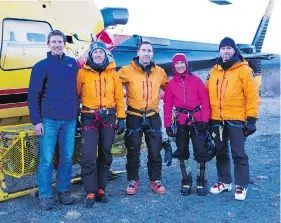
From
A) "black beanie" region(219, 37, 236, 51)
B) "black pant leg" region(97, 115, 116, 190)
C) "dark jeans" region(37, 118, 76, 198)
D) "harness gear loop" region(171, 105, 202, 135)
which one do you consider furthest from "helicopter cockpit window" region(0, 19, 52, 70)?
"black beanie" region(219, 37, 236, 51)

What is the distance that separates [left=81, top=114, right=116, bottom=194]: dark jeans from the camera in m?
4.61

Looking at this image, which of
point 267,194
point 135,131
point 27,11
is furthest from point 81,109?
point 267,194

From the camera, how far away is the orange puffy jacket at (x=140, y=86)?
16.1 ft

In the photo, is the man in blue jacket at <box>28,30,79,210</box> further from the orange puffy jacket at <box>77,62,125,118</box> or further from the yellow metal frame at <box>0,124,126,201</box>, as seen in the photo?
the yellow metal frame at <box>0,124,126,201</box>

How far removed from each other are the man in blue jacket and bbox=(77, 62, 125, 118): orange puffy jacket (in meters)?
0.11

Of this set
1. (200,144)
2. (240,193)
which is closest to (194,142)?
(200,144)

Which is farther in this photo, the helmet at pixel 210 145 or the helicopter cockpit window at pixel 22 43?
the helmet at pixel 210 145

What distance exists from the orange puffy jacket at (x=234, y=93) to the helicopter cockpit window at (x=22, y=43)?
2.26m

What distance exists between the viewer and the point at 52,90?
4.43 m

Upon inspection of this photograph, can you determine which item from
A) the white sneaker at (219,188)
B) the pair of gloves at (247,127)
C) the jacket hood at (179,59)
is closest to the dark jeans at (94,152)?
the pair of gloves at (247,127)

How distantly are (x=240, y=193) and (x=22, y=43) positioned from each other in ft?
10.6

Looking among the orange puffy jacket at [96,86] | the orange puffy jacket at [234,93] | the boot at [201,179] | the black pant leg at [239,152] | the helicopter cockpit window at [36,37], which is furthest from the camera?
the helicopter cockpit window at [36,37]

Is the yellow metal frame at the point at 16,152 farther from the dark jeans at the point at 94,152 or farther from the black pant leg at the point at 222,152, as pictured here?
the black pant leg at the point at 222,152

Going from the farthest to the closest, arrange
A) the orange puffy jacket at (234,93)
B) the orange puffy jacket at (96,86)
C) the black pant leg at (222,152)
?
the black pant leg at (222,152) → the orange puffy jacket at (234,93) → the orange puffy jacket at (96,86)
